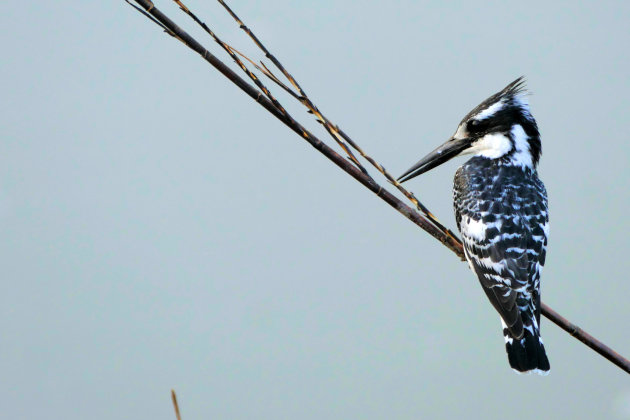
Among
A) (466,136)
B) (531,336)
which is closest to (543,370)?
(531,336)

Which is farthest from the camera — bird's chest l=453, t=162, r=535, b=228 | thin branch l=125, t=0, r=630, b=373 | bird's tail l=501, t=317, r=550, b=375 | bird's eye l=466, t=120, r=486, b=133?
bird's eye l=466, t=120, r=486, b=133

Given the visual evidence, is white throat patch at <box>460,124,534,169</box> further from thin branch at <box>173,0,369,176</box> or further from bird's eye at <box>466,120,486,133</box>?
thin branch at <box>173,0,369,176</box>

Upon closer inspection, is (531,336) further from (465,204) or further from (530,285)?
(465,204)

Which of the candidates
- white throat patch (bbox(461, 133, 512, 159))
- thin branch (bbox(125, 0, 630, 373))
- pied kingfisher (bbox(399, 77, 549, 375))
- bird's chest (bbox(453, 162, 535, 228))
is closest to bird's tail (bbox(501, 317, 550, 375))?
pied kingfisher (bbox(399, 77, 549, 375))

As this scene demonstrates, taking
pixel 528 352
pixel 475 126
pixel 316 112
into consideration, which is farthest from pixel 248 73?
pixel 475 126

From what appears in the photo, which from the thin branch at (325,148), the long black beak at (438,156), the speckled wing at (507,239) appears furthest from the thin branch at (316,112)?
the long black beak at (438,156)

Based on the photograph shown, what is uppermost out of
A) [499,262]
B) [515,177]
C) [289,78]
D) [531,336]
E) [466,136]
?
[466,136]

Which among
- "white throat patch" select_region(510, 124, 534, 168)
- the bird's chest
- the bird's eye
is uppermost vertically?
the bird's eye
